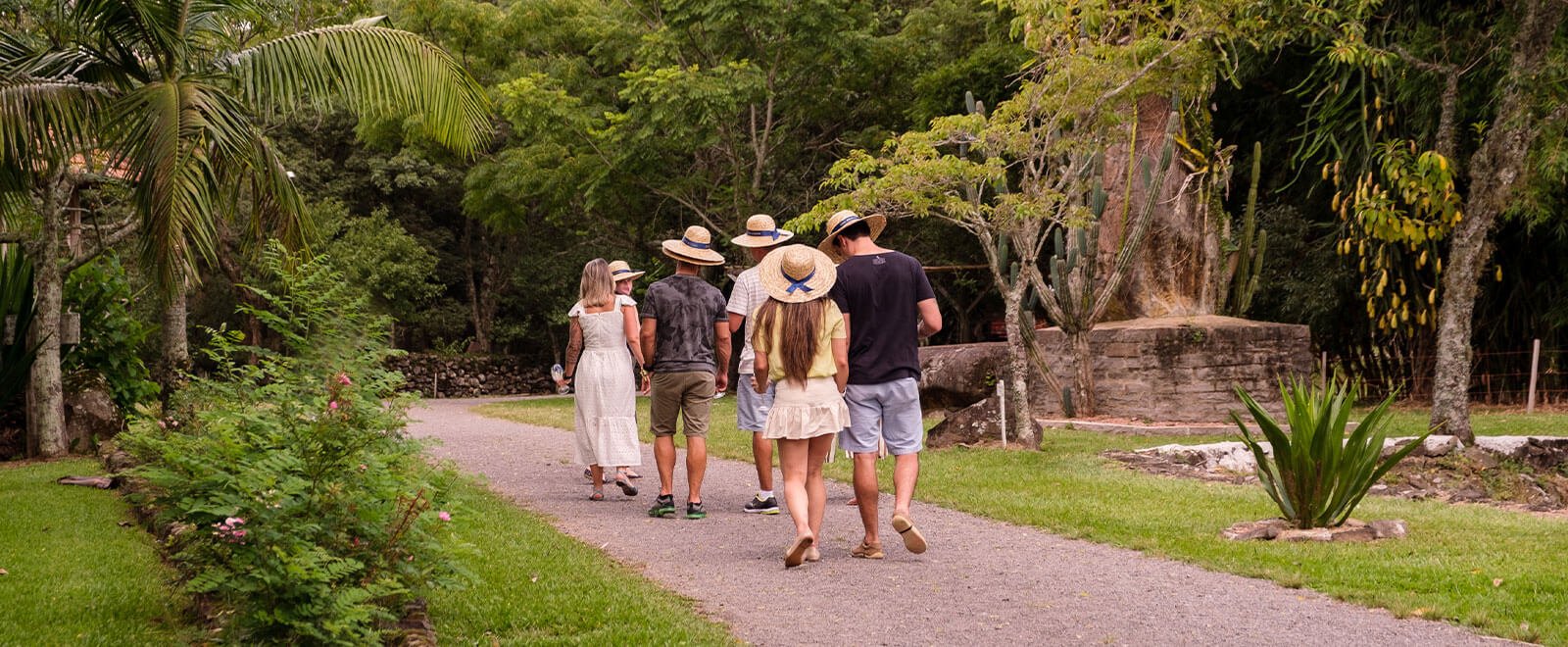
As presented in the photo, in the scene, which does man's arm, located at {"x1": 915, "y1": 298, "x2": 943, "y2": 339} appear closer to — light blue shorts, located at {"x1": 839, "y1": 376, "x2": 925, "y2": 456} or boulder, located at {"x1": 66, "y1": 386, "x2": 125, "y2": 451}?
light blue shorts, located at {"x1": 839, "y1": 376, "x2": 925, "y2": 456}

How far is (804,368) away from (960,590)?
1354mm

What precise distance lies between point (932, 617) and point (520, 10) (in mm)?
25602

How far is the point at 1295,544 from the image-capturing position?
23.3 ft

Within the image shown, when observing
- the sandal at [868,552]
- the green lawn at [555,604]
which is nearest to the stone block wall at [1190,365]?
the sandal at [868,552]

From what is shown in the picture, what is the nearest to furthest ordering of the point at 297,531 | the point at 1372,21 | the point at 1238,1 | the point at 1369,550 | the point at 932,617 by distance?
→ the point at 297,531 → the point at 932,617 → the point at 1369,550 → the point at 1238,1 → the point at 1372,21

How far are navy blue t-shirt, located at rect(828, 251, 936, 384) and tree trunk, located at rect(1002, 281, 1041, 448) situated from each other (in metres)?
6.46

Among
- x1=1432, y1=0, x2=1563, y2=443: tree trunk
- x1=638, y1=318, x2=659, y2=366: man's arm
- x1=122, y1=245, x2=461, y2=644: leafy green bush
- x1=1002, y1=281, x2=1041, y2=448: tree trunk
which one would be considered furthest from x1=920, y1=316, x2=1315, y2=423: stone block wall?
x1=122, y1=245, x2=461, y2=644: leafy green bush

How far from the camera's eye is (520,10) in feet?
95.0

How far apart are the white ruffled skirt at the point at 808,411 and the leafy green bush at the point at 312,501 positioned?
184 cm

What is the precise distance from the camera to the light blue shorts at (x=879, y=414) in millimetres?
6816

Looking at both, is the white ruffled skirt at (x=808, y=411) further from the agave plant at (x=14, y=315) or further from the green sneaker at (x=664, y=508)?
the agave plant at (x=14, y=315)

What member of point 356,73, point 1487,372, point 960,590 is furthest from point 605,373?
point 1487,372

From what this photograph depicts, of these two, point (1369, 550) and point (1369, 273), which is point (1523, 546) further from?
point (1369, 273)

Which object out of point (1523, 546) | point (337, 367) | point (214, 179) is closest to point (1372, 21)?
point (1523, 546)
